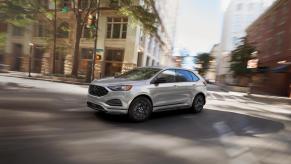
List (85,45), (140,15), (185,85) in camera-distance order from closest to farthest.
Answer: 1. (185,85)
2. (140,15)
3. (85,45)

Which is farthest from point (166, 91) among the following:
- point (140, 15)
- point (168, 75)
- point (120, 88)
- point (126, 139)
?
point (140, 15)

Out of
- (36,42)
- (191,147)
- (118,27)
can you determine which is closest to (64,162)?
(191,147)

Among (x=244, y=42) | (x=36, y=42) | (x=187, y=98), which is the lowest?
(x=187, y=98)

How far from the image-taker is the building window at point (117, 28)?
3362cm

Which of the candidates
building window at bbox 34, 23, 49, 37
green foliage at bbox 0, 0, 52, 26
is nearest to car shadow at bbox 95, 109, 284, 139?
green foliage at bbox 0, 0, 52, 26

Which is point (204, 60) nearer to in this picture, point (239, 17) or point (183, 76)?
point (239, 17)

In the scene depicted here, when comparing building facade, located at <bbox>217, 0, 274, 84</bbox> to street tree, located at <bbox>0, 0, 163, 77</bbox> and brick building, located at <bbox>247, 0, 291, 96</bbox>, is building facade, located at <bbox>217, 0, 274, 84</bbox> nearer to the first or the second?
brick building, located at <bbox>247, 0, 291, 96</bbox>

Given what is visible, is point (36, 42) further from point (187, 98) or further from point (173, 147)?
point (173, 147)

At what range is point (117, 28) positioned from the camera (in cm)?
3397

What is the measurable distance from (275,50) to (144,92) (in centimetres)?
3142

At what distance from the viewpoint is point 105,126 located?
23.6 ft

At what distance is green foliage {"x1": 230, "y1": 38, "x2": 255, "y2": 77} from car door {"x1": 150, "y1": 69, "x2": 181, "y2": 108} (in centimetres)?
2906

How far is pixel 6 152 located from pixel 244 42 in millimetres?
36768

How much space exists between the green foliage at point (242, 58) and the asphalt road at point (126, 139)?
2782 cm
